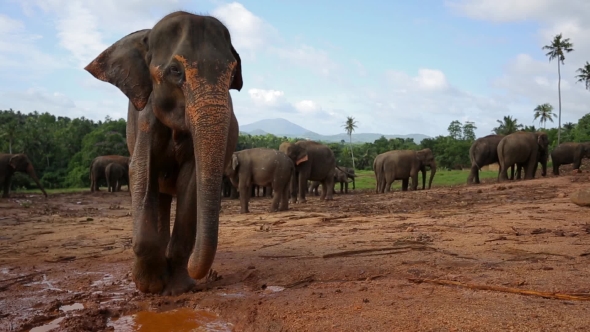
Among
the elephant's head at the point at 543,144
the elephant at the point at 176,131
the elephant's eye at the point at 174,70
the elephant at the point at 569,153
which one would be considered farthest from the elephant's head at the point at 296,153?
the elephant at the point at 569,153

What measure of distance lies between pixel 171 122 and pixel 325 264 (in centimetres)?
223

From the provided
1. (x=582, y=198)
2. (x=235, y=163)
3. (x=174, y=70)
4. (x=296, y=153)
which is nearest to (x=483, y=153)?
(x=296, y=153)

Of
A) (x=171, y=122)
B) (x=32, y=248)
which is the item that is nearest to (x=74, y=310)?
(x=171, y=122)

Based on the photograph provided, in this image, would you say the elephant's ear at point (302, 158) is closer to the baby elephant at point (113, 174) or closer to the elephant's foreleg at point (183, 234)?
the elephant's foreleg at point (183, 234)

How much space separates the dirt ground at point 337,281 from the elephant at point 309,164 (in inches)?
401

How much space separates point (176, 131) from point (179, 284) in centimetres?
141

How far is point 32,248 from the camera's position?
769 centimetres

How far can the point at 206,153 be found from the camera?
13.0 feet

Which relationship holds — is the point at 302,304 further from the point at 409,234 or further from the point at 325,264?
the point at 409,234

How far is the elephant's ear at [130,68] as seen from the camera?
4.81m

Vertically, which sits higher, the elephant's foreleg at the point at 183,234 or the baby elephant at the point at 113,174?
the baby elephant at the point at 113,174

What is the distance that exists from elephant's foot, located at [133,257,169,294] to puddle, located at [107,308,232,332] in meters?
0.50

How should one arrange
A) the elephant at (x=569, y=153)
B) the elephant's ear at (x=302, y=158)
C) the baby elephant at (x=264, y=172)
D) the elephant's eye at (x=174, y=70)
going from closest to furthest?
the elephant's eye at (x=174, y=70), the baby elephant at (x=264, y=172), the elephant's ear at (x=302, y=158), the elephant at (x=569, y=153)

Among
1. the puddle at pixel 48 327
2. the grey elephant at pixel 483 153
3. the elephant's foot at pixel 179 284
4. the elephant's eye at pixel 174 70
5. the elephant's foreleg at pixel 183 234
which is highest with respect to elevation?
the grey elephant at pixel 483 153
